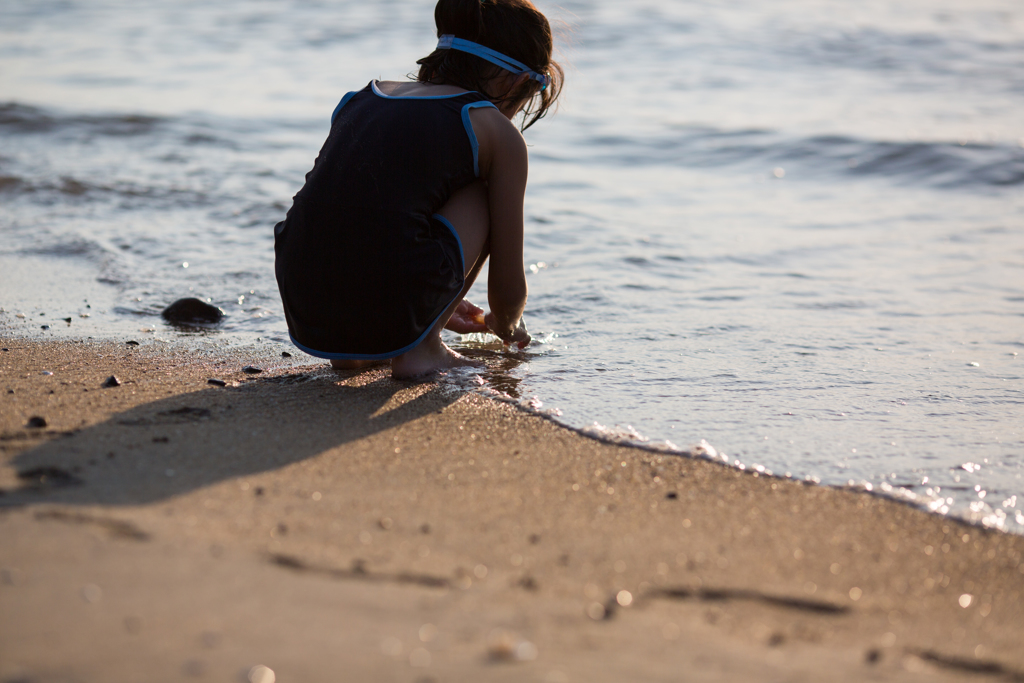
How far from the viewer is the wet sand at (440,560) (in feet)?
4.38

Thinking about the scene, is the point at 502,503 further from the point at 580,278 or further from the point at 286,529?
the point at 580,278

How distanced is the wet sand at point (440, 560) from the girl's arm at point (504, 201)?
60cm

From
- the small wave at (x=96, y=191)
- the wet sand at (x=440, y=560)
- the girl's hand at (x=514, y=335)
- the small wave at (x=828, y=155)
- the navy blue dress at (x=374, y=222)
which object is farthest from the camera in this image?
the small wave at (x=828, y=155)

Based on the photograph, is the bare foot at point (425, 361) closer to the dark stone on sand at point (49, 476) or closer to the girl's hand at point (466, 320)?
the girl's hand at point (466, 320)

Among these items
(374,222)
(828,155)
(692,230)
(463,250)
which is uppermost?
(374,222)

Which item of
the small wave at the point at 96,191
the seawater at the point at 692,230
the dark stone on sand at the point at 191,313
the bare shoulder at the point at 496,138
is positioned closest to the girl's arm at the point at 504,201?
the bare shoulder at the point at 496,138

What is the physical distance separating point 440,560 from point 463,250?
1282 mm

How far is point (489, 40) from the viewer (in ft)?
8.86

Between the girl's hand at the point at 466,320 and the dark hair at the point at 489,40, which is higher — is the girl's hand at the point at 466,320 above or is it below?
below

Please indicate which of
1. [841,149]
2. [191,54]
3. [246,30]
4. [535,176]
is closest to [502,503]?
[535,176]

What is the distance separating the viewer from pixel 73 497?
1728mm

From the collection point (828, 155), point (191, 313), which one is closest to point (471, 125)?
point (191, 313)

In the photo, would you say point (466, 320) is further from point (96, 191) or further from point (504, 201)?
A: point (96, 191)

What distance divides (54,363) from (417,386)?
3.61 feet
